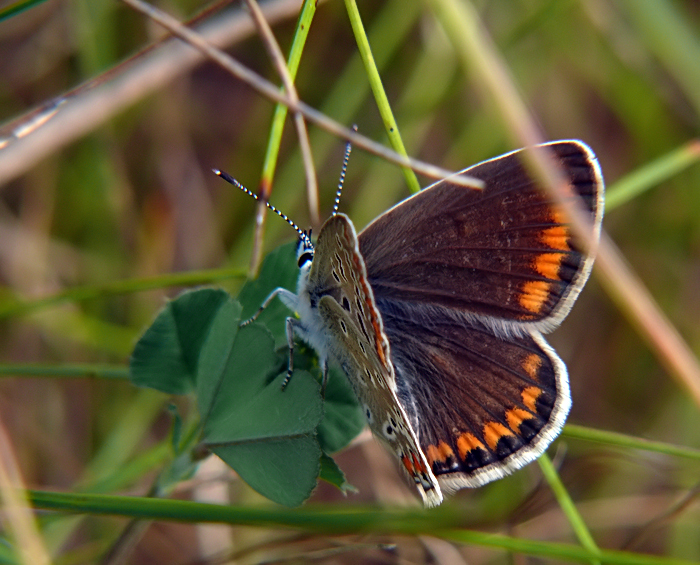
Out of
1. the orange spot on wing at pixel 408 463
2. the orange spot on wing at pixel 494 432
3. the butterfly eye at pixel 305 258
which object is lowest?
the orange spot on wing at pixel 494 432

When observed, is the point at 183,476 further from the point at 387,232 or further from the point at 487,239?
the point at 487,239

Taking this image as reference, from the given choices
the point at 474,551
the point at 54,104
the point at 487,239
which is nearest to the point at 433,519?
the point at 487,239

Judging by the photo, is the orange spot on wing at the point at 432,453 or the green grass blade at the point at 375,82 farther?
the orange spot on wing at the point at 432,453

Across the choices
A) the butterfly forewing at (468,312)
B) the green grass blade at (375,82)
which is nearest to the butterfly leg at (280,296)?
the butterfly forewing at (468,312)

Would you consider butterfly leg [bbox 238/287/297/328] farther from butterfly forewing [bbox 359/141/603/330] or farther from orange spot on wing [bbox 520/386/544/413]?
orange spot on wing [bbox 520/386/544/413]

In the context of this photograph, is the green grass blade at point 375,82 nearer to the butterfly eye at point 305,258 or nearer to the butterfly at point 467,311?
the butterfly at point 467,311

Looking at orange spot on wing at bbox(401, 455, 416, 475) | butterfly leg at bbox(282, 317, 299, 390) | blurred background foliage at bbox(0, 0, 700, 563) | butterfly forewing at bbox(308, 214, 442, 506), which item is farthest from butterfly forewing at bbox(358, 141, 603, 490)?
blurred background foliage at bbox(0, 0, 700, 563)

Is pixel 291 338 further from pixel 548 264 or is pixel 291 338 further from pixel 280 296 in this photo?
pixel 548 264
